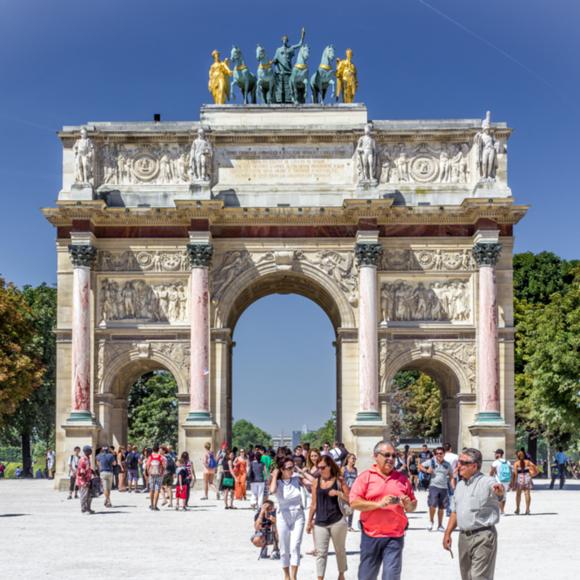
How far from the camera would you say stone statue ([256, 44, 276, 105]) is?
149 ft

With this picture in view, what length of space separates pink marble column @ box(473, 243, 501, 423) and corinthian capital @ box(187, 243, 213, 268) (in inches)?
383

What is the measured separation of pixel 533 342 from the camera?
58188 mm

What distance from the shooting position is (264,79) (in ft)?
149

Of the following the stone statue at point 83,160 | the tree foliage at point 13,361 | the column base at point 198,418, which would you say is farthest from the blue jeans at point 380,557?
the tree foliage at point 13,361

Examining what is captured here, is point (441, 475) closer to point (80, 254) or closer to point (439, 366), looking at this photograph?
point (439, 366)

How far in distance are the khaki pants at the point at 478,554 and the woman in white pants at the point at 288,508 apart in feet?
13.9

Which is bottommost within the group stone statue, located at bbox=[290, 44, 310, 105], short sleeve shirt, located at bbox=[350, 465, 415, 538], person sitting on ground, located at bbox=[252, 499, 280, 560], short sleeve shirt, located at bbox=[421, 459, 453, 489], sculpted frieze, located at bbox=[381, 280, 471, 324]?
person sitting on ground, located at bbox=[252, 499, 280, 560]

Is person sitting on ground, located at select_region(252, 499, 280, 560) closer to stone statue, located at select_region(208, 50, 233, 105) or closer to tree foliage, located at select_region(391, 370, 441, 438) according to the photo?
stone statue, located at select_region(208, 50, 233, 105)

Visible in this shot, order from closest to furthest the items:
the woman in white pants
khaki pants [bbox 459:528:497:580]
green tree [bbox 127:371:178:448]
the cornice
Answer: khaki pants [bbox 459:528:497:580] → the woman in white pants → the cornice → green tree [bbox 127:371:178:448]

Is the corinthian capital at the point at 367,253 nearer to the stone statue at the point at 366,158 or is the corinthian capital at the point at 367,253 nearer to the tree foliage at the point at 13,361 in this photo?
the stone statue at the point at 366,158

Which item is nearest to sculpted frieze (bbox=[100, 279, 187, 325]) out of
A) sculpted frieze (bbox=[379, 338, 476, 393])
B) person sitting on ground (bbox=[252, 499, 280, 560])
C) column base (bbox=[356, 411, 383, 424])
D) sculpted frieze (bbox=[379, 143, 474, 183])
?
column base (bbox=[356, 411, 383, 424])

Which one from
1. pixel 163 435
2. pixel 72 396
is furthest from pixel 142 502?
pixel 163 435

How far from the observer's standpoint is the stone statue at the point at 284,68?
45625 millimetres

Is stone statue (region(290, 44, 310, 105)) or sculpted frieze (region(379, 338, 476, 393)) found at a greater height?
stone statue (region(290, 44, 310, 105))
